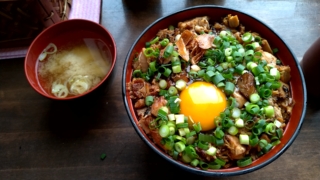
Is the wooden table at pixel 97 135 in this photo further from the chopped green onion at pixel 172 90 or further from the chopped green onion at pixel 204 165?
the chopped green onion at pixel 172 90

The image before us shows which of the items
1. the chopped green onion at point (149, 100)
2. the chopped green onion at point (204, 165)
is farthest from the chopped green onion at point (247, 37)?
the chopped green onion at point (204, 165)

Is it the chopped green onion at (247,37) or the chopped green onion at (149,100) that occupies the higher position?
the chopped green onion at (247,37)

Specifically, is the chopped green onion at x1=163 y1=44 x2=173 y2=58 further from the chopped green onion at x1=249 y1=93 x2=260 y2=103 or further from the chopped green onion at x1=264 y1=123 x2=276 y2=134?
the chopped green onion at x1=264 y1=123 x2=276 y2=134

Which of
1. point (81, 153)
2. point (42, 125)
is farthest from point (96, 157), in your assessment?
point (42, 125)

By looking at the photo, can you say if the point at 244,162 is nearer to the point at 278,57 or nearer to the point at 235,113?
the point at 235,113

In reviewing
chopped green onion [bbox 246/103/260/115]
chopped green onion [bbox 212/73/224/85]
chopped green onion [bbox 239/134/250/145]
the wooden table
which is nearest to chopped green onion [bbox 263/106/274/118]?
chopped green onion [bbox 246/103/260/115]
